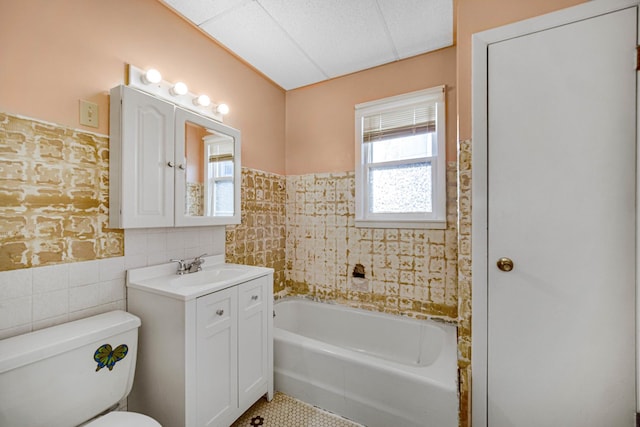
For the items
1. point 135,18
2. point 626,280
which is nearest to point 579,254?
point 626,280

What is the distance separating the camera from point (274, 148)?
2.57 metres

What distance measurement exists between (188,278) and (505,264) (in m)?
1.73

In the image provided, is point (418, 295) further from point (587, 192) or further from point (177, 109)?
point (177, 109)

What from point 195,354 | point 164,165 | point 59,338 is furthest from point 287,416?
point 164,165

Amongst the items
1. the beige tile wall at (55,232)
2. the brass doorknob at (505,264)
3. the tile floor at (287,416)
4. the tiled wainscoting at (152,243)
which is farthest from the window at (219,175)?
the brass doorknob at (505,264)

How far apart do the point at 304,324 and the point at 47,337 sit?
5.91 ft

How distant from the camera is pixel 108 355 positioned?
3.84 feet

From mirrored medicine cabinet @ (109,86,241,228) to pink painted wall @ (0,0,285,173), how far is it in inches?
5.4

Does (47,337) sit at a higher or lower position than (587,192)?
lower

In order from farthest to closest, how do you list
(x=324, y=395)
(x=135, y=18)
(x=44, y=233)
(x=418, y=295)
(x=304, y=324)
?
(x=304, y=324), (x=418, y=295), (x=324, y=395), (x=135, y=18), (x=44, y=233)

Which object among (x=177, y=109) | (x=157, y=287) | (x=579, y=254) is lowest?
(x=157, y=287)

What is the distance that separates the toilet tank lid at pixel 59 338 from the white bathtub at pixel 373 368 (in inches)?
37.9

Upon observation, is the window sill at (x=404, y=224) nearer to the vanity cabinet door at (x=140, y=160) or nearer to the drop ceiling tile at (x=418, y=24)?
the drop ceiling tile at (x=418, y=24)

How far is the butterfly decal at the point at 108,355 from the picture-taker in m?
1.14
